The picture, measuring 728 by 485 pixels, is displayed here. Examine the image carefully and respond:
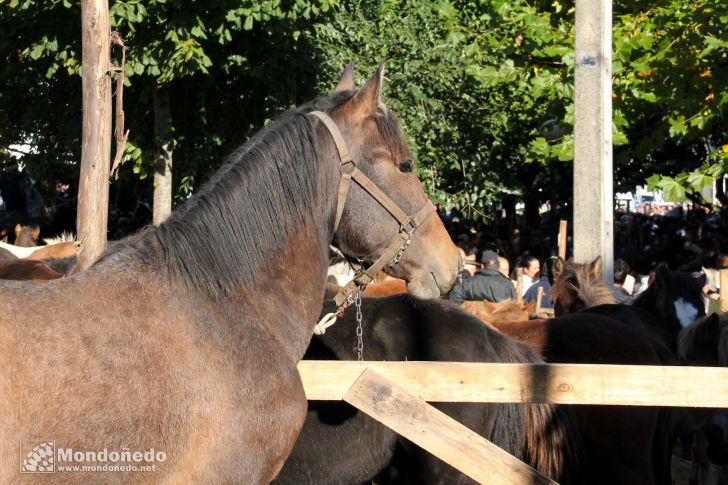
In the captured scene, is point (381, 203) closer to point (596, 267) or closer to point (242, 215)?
point (242, 215)

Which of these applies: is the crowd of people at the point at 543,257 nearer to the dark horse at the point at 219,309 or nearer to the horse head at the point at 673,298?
the horse head at the point at 673,298

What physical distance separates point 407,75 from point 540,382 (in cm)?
1058

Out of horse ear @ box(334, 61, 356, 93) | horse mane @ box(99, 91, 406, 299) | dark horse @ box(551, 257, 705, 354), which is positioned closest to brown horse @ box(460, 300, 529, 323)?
dark horse @ box(551, 257, 705, 354)

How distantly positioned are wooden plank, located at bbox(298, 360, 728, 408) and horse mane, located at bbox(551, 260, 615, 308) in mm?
2778

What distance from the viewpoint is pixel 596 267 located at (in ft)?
19.5

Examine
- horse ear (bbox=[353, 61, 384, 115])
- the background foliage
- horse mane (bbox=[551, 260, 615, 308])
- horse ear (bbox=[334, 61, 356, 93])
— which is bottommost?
horse mane (bbox=[551, 260, 615, 308])

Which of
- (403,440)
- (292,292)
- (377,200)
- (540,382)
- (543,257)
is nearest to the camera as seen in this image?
(292,292)

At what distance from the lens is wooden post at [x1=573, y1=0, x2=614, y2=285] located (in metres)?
5.80

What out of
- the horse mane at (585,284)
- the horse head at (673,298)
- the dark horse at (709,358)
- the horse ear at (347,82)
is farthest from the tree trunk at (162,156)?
the horse ear at (347,82)

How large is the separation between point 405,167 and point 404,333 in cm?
142

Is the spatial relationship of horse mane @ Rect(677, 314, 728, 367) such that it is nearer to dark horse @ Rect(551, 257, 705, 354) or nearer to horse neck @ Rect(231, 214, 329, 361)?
dark horse @ Rect(551, 257, 705, 354)

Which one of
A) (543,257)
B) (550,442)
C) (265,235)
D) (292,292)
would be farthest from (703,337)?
(543,257)

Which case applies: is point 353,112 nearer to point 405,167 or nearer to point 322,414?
point 405,167

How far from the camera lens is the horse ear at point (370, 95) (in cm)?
313
